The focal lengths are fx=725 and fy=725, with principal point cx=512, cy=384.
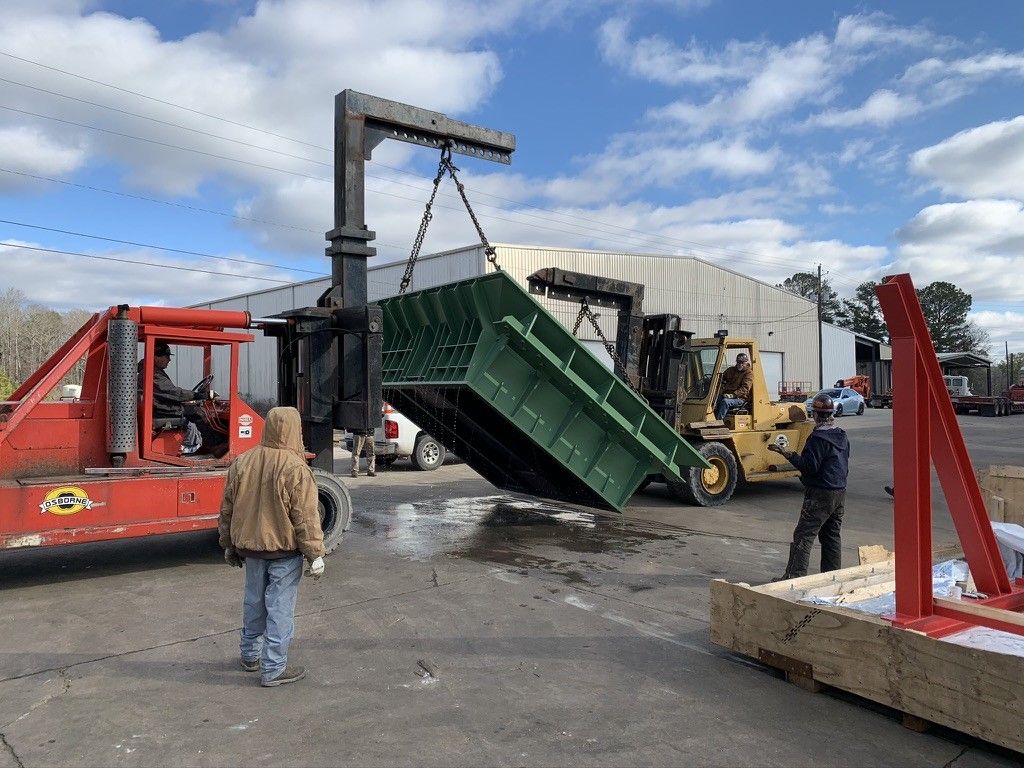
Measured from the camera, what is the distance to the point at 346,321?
8.15 metres

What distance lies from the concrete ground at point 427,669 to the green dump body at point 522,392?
39.6 inches

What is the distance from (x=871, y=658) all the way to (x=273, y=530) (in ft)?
11.2

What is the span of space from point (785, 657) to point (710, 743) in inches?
37.7

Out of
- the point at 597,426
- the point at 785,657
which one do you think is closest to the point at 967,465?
the point at 785,657

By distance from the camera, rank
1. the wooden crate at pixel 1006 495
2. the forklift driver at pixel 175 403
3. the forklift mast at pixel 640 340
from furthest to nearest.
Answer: the forklift mast at pixel 640 340 → the forklift driver at pixel 175 403 → the wooden crate at pixel 1006 495

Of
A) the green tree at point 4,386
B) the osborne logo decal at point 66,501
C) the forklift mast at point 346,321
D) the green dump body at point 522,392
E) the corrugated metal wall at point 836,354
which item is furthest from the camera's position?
the corrugated metal wall at point 836,354

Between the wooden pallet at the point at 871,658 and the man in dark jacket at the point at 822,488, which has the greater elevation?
the man in dark jacket at the point at 822,488

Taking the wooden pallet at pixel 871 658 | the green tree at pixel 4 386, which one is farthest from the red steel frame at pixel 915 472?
the green tree at pixel 4 386

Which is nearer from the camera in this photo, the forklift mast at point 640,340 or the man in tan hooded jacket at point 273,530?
the man in tan hooded jacket at point 273,530

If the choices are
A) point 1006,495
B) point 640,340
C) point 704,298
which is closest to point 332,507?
point 640,340

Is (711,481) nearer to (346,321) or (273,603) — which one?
(346,321)

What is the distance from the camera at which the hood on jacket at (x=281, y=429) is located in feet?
14.5

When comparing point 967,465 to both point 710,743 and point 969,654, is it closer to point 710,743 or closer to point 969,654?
point 969,654

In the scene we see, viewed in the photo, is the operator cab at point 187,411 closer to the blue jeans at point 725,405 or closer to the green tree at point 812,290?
the blue jeans at point 725,405
